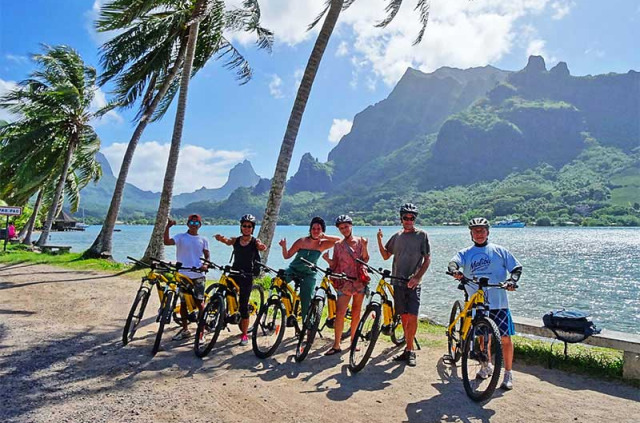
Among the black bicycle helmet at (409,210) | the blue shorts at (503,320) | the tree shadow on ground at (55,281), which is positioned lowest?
the tree shadow on ground at (55,281)

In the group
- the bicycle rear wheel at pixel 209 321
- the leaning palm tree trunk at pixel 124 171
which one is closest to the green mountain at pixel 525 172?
the leaning palm tree trunk at pixel 124 171

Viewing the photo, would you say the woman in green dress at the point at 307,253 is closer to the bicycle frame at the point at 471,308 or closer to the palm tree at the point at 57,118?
the bicycle frame at the point at 471,308

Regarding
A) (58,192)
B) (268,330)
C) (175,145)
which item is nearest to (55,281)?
(175,145)

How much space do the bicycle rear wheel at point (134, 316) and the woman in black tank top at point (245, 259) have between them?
1343 mm

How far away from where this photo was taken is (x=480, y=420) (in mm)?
4203

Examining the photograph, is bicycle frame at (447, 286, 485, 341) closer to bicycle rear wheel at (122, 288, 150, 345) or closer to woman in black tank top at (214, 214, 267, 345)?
woman in black tank top at (214, 214, 267, 345)

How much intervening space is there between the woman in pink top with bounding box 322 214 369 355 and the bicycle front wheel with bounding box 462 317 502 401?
1.66m

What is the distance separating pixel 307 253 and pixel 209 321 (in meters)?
1.75

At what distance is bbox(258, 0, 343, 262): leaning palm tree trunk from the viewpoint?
11.5 m

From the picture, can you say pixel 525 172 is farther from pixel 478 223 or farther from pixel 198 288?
pixel 198 288

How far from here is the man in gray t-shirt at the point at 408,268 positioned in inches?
235

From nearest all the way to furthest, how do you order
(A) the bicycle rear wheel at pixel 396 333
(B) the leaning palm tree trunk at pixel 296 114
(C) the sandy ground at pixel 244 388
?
(C) the sandy ground at pixel 244 388, (A) the bicycle rear wheel at pixel 396 333, (B) the leaning palm tree trunk at pixel 296 114

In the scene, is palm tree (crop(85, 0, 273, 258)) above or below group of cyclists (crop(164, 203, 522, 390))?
above

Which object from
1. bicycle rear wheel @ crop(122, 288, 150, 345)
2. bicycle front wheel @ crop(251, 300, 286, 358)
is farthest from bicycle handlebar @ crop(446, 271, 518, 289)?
bicycle rear wheel @ crop(122, 288, 150, 345)
